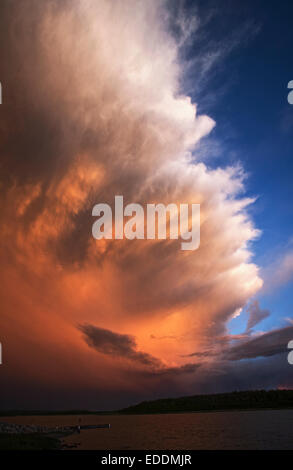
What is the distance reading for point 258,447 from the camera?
56.2 metres
